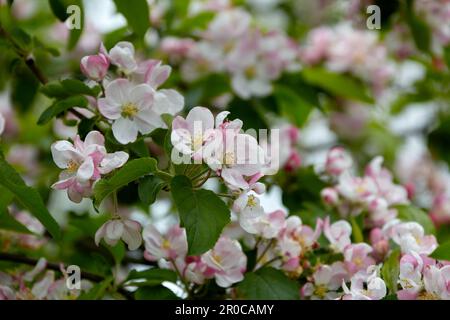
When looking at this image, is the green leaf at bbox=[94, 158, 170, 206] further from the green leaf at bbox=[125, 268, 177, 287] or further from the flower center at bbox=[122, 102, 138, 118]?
the green leaf at bbox=[125, 268, 177, 287]

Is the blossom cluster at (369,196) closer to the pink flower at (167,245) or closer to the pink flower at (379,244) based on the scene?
the pink flower at (379,244)

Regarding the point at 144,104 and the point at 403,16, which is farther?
the point at 403,16

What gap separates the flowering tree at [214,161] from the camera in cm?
118

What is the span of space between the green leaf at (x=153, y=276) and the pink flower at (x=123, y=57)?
Answer: 34 centimetres

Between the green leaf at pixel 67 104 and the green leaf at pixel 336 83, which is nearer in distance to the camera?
the green leaf at pixel 67 104

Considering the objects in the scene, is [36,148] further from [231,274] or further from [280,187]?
[231,274]

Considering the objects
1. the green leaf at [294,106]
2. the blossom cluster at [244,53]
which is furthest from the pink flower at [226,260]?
the green leaf at [294,106]

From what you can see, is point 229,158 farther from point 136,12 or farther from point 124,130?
point 136,12

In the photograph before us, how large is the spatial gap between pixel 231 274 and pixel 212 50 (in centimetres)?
103

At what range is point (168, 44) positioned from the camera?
8.00ft

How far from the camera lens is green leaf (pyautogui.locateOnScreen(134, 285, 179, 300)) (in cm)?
138

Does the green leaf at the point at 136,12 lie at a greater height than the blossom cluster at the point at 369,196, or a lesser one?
greater

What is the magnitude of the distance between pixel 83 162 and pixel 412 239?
1.83 ft
